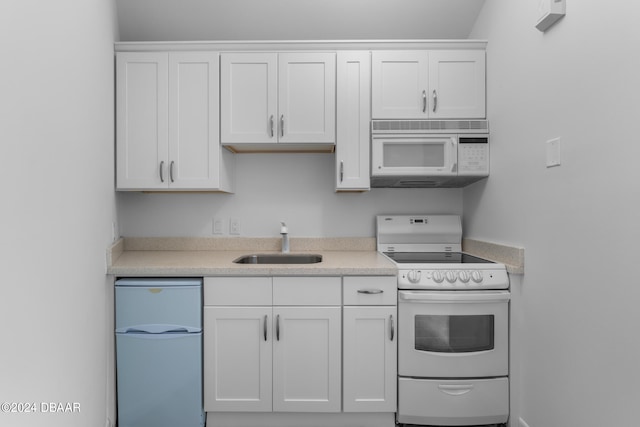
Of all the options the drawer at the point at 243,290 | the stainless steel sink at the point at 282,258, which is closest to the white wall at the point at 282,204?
the stainless steel sink at the point at 282,258

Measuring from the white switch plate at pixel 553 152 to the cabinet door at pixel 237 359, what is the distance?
5.09 ft

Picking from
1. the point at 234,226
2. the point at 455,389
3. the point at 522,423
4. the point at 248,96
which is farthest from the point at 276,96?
the point at 522,423

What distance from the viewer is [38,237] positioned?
51.8 inches

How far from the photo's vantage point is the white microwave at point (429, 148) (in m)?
2.34

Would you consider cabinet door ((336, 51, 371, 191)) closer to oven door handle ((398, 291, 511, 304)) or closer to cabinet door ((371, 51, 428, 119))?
cabinet door ((371, 51, 428, 119))

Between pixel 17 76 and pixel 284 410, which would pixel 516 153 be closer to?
pixel 284 410

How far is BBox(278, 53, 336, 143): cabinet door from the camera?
2328 millimetres

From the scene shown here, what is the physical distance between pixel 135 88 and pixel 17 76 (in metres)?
1.18

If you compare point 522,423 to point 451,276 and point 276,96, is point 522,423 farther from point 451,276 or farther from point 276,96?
point 276,96

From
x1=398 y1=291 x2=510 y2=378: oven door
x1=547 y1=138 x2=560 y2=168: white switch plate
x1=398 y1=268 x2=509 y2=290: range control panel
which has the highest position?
x1=547 y1=138 x2=560 y2=168: white switch plate

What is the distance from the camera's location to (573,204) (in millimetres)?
1550

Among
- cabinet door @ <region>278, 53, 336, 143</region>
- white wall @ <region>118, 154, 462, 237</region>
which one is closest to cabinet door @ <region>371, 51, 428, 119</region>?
cabinet door @ <region>278, 53, 336, 143</region>

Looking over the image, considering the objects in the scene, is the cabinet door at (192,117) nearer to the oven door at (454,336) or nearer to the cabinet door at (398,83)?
the cabinet door at (398,83)

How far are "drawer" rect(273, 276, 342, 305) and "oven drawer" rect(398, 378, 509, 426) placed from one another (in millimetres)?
599
